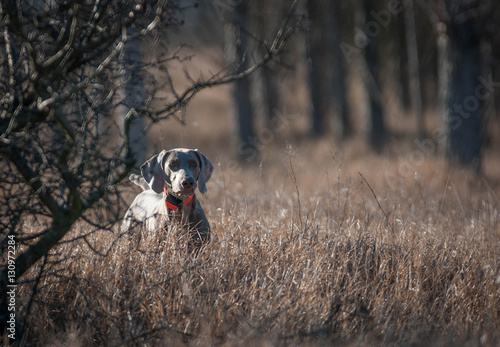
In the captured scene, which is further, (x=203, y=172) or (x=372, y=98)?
(x=372, y=98)

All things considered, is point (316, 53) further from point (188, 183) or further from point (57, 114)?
point (57, 114)

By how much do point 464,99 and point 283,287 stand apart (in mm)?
6134

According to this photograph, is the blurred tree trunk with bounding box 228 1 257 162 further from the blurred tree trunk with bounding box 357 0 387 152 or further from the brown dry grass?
the brown dry grass

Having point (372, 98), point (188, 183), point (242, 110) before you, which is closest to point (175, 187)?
point (188, 183)

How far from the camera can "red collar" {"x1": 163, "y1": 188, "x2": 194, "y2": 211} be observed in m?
3.68

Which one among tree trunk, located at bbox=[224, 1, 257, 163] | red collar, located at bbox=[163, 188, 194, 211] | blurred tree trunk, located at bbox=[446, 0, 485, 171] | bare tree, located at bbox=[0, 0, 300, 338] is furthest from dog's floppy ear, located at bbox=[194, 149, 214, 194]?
tree trunk, located at bbox=[224, 1, 257, 163]

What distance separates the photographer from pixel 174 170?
366 centimetres

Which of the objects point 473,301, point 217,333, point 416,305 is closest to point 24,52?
point 217,333

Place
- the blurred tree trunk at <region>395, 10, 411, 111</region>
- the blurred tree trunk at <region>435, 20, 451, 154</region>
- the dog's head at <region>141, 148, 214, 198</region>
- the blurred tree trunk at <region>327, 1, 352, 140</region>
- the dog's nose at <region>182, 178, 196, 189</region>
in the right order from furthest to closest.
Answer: the blurred tree trunk at <region>395, 10, 411, 111</region> < the blurred tree trunk at <region>327, 1, 352, 140</region> < the blurred tree trunk at <region>435, 20, 451, 154</region> < the dog's head at <region>141, 148, 214, 198</region> < the dog's nose at <region>182, 178, 196, 189</region>

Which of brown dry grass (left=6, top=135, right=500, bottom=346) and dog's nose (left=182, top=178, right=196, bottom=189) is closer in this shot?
brown dry grass (left=6, top=135, right=500, bottom=346)

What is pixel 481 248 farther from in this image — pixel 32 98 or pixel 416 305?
pixel 32 98

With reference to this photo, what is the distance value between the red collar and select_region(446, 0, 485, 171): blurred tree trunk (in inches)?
221

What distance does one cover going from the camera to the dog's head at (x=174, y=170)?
360 cm

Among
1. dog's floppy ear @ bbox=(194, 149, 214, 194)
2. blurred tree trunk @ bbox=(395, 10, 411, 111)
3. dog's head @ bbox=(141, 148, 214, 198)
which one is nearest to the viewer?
dog's head @ bbox=(141, 148, 214, 198)
